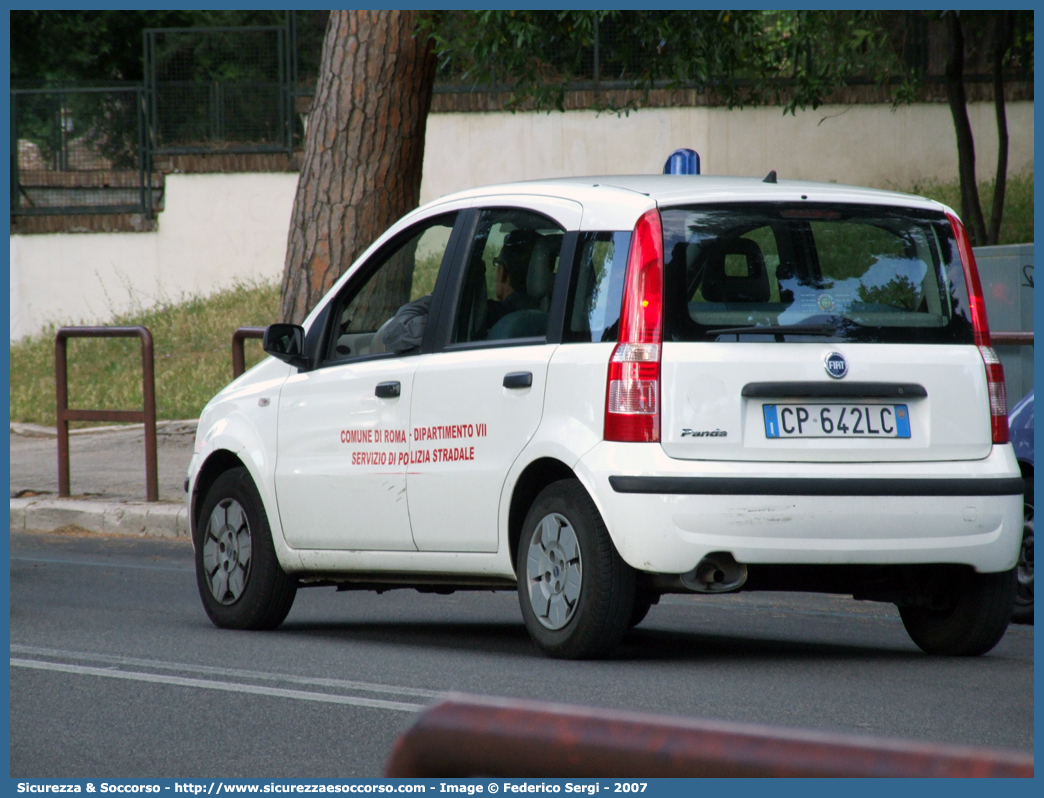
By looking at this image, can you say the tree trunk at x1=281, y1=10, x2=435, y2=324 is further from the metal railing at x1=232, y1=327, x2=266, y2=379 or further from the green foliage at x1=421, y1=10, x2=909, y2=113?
the metal railing at x1=232, y1=327, x2=266, y2=379

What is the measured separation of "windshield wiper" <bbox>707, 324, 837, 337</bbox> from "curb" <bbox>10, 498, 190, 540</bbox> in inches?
254

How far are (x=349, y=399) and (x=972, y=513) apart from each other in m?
2.50

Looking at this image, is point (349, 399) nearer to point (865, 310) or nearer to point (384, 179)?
point (865, 310)

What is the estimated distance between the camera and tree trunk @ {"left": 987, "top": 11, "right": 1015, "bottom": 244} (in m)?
20.8

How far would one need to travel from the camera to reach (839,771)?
1.17 m

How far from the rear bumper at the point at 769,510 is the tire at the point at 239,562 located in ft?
6.24

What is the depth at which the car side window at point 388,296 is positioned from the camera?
700cm

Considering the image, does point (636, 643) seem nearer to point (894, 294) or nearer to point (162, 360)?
point (894, 294)

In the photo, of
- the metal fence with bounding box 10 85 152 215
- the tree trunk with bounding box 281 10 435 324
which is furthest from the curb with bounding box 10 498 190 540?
the metal fence with bounding box 10 85 152 215

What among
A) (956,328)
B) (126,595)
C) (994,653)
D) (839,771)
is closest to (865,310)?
(956,328)

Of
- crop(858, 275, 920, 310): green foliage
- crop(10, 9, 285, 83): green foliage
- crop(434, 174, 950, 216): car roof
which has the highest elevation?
crop(10, 9, 285, 83): green foliage

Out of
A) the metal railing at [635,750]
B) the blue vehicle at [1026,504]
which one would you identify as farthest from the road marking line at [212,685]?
the metal railing at [635,750]

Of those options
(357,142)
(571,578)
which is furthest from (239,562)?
(357,142)

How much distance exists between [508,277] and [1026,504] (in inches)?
103
